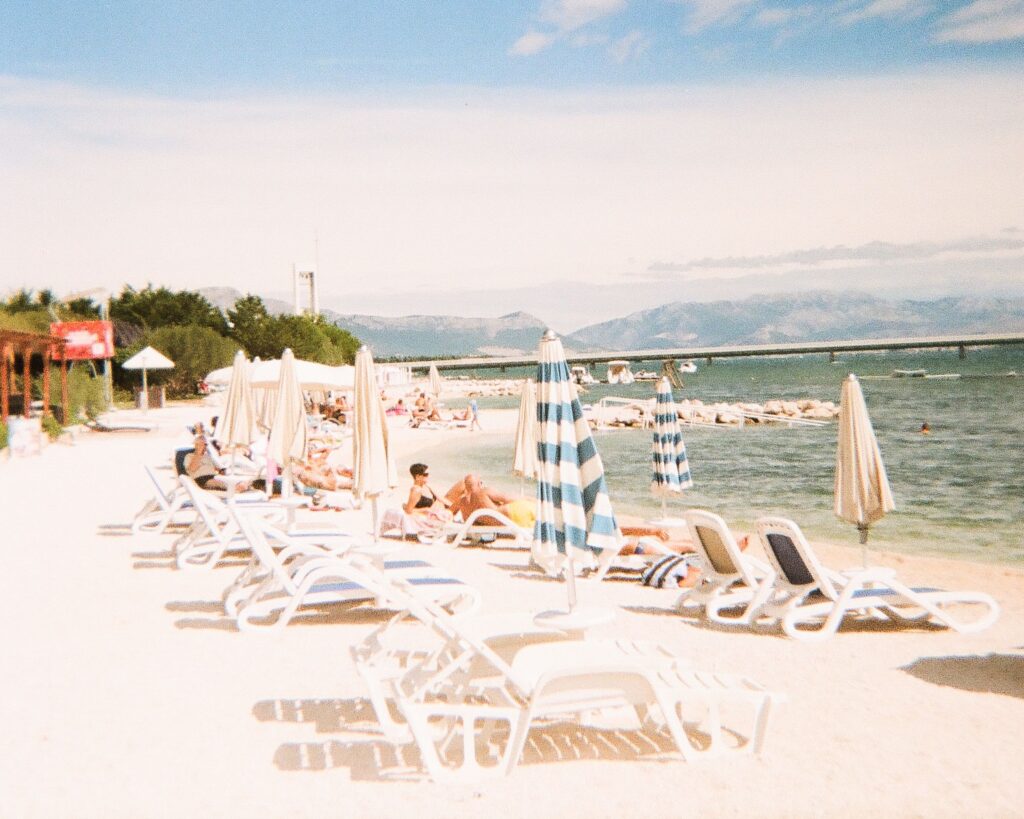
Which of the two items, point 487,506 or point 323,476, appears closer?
point 487,506

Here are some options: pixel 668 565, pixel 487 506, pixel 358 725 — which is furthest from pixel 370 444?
pixel 358 725

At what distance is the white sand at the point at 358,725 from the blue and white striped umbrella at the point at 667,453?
11.2 feet

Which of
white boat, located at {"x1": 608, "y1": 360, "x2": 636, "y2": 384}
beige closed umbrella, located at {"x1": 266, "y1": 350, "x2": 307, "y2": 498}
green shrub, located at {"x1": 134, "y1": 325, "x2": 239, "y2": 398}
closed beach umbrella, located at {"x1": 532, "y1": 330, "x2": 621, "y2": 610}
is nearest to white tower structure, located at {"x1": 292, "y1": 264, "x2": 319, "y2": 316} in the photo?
white boat, located at {"x1": 608, "y1": 360, "x2": 636, "y2": 384}

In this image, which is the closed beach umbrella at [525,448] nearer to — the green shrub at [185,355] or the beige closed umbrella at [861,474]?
the beige closed umbrella at [861,474]

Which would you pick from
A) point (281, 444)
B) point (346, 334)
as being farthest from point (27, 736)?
point (346, 334)

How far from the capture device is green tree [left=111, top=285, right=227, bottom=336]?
6406cm

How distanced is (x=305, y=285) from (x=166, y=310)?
91377 mm

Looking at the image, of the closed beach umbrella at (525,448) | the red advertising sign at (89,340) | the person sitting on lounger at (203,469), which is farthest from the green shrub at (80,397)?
the closed beach umbrella at (525,448)

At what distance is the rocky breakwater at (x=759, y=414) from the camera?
43500 millimetres

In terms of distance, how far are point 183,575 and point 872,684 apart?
18.0 feet

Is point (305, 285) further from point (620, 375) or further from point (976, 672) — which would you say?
point (976, 672)

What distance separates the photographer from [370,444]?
26.5ft

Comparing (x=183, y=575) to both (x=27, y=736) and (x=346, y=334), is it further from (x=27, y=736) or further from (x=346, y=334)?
(x=346, y=334)

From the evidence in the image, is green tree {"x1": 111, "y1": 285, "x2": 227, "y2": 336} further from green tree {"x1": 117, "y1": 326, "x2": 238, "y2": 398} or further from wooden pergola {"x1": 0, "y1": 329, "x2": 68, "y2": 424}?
wooden pergola {"x1": 0, "y1": 329, "x2": 68, "y2": 424}
